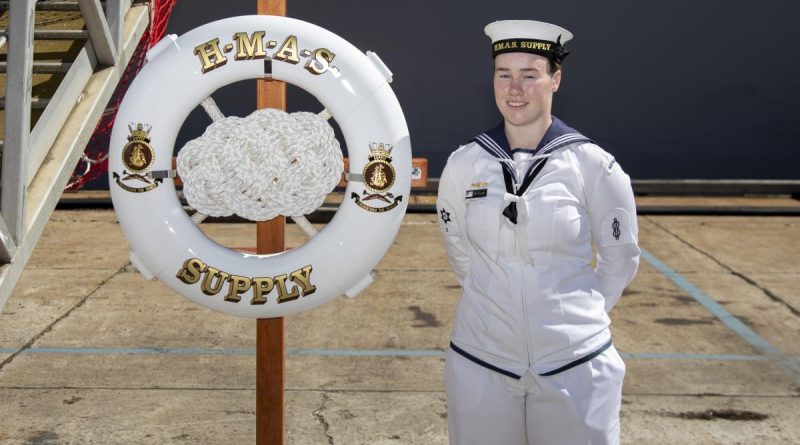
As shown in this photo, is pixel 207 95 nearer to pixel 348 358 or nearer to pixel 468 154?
pixel 468 154

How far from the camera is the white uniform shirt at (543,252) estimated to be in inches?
118

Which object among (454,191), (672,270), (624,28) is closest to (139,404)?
(454,191)

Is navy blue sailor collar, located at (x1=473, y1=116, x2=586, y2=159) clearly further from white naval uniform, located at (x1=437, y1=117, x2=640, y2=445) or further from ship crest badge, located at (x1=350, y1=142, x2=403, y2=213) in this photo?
ship crest badge, located at (x1=350, y1=142, x2=403, y2=213)

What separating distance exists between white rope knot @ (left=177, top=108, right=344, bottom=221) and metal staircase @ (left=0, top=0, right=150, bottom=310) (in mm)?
709

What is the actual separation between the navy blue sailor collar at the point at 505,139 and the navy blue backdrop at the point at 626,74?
7.81m

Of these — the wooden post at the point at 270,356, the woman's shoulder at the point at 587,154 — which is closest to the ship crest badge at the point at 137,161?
the wooden post at the point at 270,356

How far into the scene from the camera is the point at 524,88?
9.93 feet

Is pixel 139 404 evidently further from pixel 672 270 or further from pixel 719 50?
pixel 719 50

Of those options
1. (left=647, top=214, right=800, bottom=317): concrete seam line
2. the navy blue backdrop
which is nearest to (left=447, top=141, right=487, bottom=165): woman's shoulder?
(left=647, top=214, right=800, bottom=317): concrete seam line

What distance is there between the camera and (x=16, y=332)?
6199 millimetres

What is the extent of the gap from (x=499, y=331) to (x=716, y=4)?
8.98 meters

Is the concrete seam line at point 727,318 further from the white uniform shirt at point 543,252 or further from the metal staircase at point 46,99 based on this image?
the metal staircase at point 46,99

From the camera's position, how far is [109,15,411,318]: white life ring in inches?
132

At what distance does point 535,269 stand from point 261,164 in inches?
35.7
